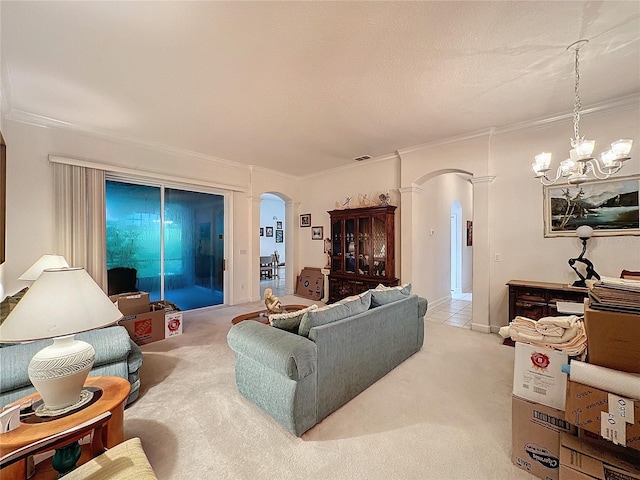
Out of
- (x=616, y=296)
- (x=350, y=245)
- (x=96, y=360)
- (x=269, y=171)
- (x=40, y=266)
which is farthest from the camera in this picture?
(x=269, y=171)

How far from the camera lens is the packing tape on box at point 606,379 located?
3.94 ft

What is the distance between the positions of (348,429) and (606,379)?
1.50 meters

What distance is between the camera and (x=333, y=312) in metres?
2.24

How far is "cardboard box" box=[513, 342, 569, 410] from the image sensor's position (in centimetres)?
150

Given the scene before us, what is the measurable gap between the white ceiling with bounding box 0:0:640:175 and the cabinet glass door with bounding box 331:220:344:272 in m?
2.31

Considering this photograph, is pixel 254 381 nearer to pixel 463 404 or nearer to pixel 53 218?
pixel 463 404

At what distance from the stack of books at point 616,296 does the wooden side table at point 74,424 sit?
100 inches

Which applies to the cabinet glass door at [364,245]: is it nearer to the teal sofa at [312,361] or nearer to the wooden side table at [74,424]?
the teal sofa at [312,361]

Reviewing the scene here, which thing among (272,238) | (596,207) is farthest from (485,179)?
(272,238)

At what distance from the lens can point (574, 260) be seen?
3.28 metres

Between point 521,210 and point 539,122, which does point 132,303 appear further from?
point 539,122

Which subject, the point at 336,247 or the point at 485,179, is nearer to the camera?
the point at 485,179

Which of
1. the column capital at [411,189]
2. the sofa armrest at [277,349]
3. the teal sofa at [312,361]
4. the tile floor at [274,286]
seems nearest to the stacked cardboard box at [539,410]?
the teal sofa at [312,361]

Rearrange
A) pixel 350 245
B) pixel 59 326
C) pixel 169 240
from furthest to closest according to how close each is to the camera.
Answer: pixel 350 245
pixel 169 240
pixel 59 326
